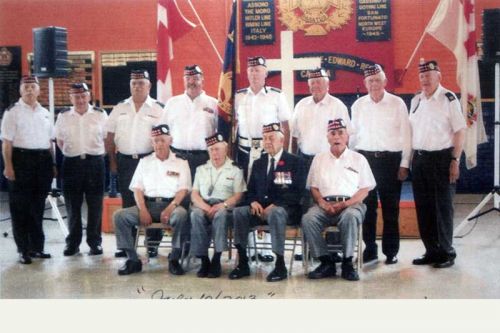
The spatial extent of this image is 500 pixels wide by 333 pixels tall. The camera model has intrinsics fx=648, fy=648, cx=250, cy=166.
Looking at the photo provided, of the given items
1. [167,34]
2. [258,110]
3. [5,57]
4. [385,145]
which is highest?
[167,34]

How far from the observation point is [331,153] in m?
4.69

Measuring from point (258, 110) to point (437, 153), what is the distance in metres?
1.38

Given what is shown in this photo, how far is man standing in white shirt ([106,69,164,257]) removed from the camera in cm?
523

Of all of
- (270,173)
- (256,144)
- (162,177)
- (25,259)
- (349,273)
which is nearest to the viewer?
(349,273)

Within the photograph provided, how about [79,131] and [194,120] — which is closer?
[194,120]

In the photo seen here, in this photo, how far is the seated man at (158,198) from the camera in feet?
15.5

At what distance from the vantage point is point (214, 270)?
15.2 feet

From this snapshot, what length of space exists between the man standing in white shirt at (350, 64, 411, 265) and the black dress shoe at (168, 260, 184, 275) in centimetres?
143

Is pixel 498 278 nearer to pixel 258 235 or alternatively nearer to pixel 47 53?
pixel 258 235

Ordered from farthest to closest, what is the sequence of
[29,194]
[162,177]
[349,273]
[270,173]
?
[29,194] < [162,177] < [270,173] < [349,273]

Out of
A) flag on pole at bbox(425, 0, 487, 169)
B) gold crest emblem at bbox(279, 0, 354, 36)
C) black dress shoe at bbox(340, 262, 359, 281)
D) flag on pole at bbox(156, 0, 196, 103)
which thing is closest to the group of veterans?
black dress shoe at bbox(340, 262, 359, 281)

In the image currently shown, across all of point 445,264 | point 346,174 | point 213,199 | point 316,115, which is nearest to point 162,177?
point 213,199

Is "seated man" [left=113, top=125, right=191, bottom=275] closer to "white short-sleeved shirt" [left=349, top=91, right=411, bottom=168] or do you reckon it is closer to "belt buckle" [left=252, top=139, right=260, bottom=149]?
"belt buckle" [left=252, top=139, right=260, bottom=149]

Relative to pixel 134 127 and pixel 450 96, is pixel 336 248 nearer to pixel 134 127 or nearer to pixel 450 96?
pixel 450 96
